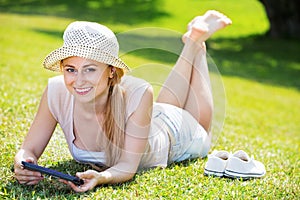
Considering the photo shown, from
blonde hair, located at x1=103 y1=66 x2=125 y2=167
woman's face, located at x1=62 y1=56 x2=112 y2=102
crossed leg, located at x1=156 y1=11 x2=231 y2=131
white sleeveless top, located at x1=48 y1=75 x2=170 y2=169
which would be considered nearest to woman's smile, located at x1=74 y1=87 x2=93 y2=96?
woman's face, located at x1=62 y1=56 x2=112 y2=102

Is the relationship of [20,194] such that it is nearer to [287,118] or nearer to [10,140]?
[10,140]

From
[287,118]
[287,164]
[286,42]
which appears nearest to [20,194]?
[287,164]

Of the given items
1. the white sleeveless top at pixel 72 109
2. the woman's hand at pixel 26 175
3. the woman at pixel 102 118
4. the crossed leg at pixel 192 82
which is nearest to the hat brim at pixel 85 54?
the woman at pixel 102 118

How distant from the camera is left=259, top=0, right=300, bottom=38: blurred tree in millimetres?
18469

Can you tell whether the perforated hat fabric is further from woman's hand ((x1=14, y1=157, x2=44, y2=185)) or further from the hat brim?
woman's hand ((x1=14, y1=157, x2=44, y2=185))

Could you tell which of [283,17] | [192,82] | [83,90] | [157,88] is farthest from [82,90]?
[283,17]

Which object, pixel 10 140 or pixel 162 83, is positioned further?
pixel 162 83

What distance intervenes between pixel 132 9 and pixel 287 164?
2098cm

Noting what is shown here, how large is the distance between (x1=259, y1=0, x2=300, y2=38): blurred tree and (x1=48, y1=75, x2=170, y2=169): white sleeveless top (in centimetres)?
1531

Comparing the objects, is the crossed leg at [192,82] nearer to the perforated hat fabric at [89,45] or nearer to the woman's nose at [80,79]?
the perforated hat fabric at [89,45]

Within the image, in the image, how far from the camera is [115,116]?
371cm

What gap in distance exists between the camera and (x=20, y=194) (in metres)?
3.35

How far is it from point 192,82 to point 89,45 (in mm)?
1693

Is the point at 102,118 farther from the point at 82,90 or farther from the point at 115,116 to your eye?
the point at 82,90
